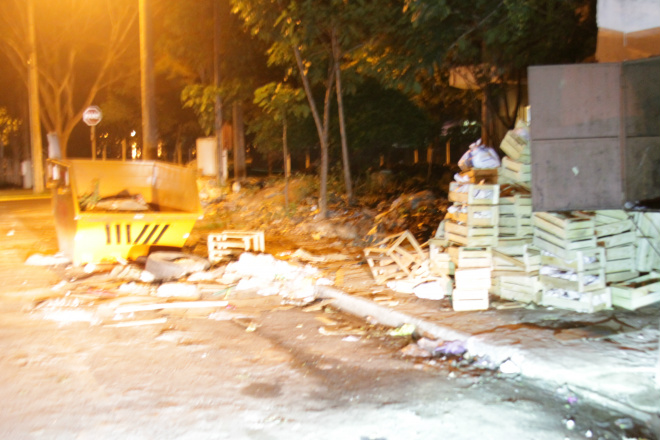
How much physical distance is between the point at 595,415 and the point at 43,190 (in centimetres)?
2782

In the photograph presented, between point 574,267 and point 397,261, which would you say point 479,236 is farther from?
point 397,261

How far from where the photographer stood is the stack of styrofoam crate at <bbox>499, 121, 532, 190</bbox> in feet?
27.8

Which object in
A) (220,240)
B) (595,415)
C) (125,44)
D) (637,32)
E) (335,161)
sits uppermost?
(125,44)

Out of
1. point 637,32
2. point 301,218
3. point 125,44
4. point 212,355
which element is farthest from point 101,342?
point 125,44

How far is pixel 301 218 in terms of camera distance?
1594 cm

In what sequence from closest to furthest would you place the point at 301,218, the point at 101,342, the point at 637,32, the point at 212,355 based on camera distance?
1. the point at 212,355
2. the point at 101,342
3. the point at 637,32
4. the point at 301,218

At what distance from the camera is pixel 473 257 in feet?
26.1

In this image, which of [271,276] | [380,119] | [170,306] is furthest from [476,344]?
[380,119]

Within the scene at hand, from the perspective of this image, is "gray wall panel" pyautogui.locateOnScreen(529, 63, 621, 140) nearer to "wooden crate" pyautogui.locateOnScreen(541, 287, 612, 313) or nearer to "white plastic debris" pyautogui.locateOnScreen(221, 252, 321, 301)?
"wooden crate" pyautogui.locateOnScreen(541, 287, 612, 313)

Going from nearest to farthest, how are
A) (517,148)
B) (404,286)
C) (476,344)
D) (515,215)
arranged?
(476,344) → (515,215) → (517,148) → (404,286)

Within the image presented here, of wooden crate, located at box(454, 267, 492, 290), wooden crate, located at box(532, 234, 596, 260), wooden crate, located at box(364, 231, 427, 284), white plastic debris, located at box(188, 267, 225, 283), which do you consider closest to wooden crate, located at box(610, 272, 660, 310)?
wooden crate, located at box(532, 234, 596, 260)

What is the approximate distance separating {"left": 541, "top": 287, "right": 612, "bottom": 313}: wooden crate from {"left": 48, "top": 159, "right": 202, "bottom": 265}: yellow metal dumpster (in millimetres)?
6458

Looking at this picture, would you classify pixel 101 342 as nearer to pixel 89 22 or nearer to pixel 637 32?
pixel 637 32

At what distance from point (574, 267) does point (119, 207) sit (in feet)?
26.1
